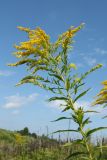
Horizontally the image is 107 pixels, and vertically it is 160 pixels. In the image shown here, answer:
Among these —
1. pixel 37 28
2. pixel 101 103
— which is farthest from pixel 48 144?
pixel 37 28

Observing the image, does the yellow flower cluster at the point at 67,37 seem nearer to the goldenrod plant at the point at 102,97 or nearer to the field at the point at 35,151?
the goldenrod plant at the point at 102,97

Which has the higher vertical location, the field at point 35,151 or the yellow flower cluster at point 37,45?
the yellow flower cluster at point 37,45

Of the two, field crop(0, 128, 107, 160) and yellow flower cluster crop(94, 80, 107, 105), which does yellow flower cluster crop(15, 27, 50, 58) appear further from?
field crop(0, 128, 107, 160)

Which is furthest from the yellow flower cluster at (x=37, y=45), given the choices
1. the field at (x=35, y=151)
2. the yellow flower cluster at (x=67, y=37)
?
the field at (x=35, y=151)

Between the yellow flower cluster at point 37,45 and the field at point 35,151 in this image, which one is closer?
the yellow flower cluster at point 37,45

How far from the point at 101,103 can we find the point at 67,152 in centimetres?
1124

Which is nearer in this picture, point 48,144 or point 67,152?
point 67,152

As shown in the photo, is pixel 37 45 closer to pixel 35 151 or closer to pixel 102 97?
pixel 102 97

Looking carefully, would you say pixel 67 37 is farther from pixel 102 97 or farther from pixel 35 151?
pixel 35 151

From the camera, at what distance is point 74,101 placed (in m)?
5.62

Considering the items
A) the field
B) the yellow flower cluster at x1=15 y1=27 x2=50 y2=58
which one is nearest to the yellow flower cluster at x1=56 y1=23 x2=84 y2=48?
the yellow flower cluster at x1=15 y1=27 x2=50 y2=58

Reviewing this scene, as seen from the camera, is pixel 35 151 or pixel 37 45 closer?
pixel 37 45

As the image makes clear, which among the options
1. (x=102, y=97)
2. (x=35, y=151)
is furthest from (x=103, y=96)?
(x=35, y=151)

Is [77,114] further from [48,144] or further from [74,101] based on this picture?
[48,144]
